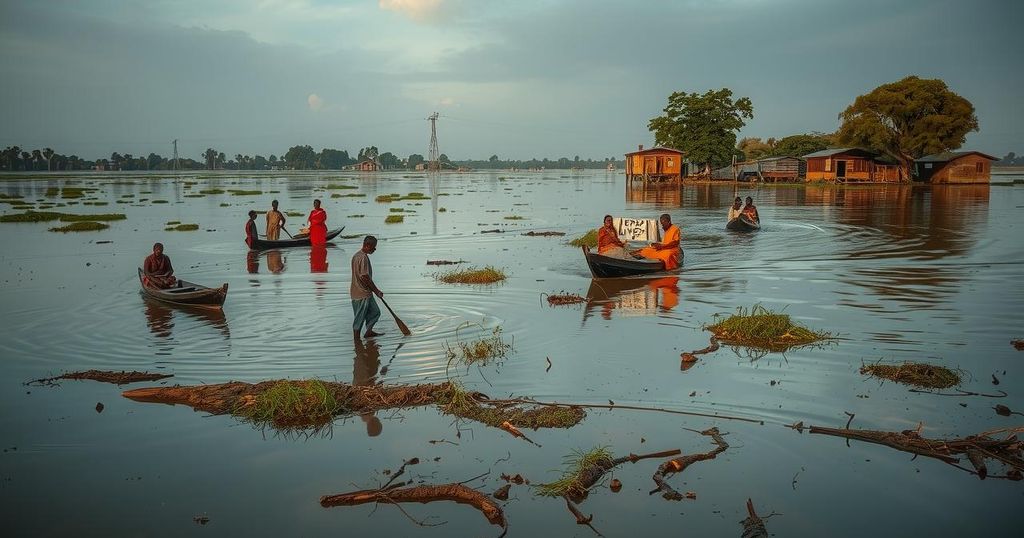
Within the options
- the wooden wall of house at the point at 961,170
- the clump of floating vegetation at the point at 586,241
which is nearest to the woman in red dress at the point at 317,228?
the clump of floating vegetation at the point at 586,241

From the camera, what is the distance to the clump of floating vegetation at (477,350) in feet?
34.4

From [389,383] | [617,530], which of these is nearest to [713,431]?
[617,530]

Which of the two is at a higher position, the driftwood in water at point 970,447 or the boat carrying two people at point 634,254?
the boat carrying two people at point 634,254

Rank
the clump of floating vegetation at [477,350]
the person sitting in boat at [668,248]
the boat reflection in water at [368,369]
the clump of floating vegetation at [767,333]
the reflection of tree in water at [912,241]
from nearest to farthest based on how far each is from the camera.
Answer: the boat reflection in water at [368,369] → the clump of floating vegetation at [477,350] → the clump of floating vegetation at [767,333] → the reflection of tree in water at [912,241] → the person sitting in boat at [668,248]

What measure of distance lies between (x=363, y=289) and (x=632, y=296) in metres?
6.48

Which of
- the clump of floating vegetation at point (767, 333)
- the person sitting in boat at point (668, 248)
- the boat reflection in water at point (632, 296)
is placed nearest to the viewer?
the clump of floating vegetation at point (767, 333)

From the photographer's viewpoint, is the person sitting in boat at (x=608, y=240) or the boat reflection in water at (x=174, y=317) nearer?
the boat reflection in water at (x=174, y=317)

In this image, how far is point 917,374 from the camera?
9.04 metres

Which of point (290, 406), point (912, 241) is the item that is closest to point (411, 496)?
point (290, 406)

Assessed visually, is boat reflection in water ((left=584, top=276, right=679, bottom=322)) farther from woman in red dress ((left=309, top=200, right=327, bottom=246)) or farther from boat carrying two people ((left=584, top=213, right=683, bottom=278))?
woman in red dress ((left=309, top=200, right=327, bottom=246))

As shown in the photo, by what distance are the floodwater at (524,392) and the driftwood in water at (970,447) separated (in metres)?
0.14

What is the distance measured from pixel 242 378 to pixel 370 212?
34.3m

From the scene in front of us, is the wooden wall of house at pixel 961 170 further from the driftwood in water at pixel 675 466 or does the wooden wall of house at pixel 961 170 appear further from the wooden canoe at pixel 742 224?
the driftwood in water at pixel 675 466

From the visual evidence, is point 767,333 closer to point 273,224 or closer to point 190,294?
point 190,294
